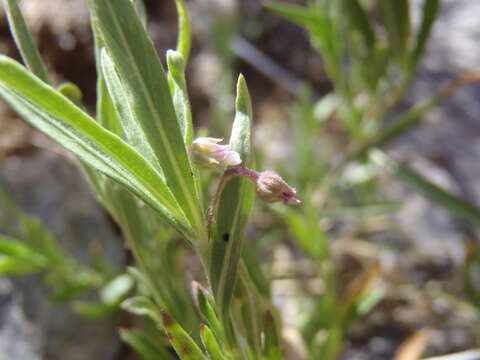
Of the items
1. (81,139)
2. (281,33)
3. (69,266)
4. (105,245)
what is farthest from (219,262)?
(281,33)

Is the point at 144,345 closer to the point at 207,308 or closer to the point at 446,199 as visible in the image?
the point at 207,308

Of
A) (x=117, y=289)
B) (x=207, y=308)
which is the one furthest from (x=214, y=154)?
(x=117, y=289)

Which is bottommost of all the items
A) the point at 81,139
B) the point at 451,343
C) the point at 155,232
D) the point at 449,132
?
the point at 451,343

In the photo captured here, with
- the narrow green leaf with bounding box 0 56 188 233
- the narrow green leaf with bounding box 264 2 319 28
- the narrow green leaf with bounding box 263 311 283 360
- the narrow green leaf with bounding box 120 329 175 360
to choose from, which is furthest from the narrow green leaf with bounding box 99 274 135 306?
the narrow green leaf with bounding box 264 2 319 28

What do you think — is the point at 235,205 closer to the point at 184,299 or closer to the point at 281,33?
the point at 184,299

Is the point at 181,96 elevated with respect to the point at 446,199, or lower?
elevated

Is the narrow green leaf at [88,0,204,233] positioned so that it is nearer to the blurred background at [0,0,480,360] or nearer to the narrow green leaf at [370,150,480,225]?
the blurred background at [0,0,480,360]
